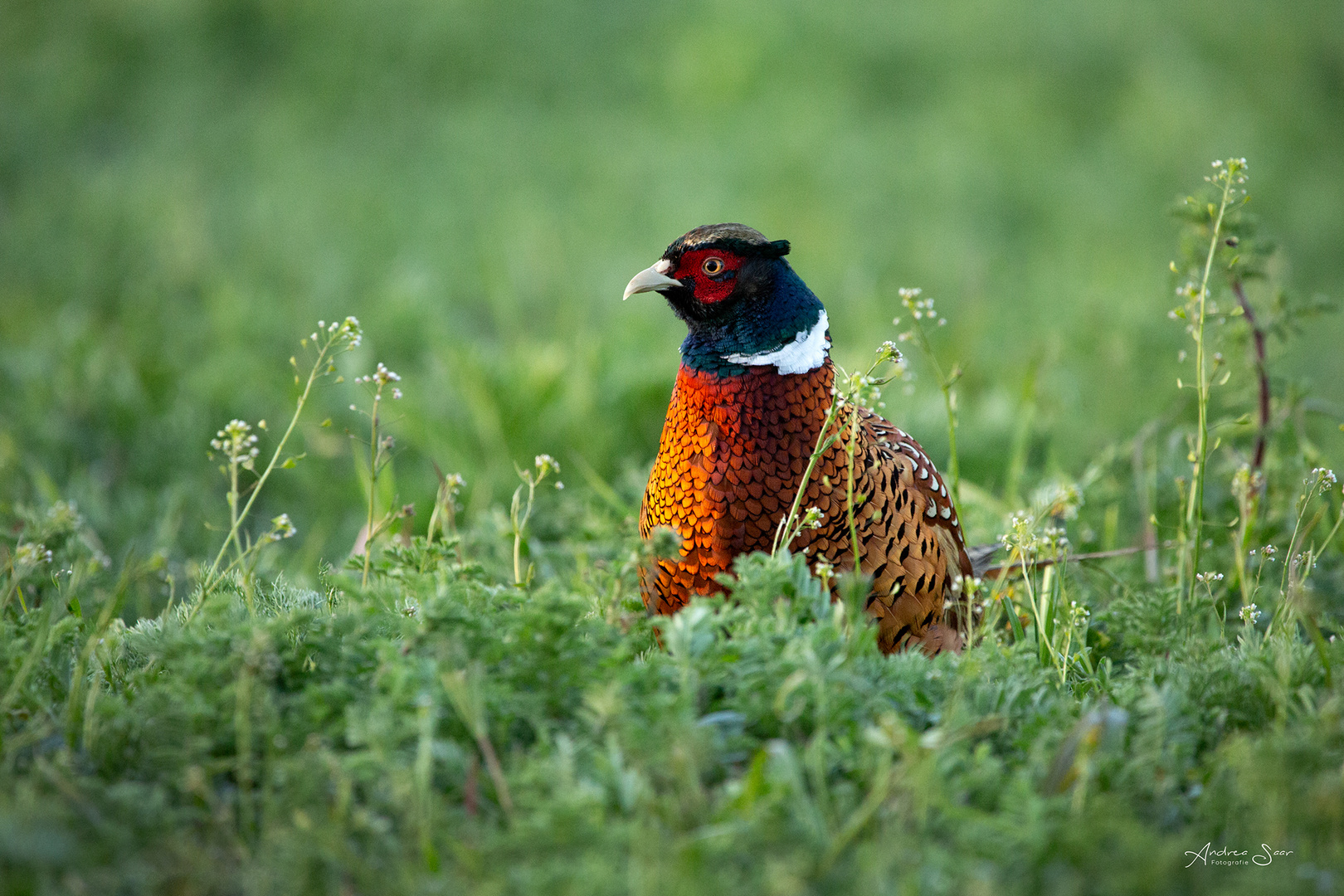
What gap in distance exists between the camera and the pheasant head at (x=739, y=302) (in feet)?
8.00

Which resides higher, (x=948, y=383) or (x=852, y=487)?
(x=948, y=383)

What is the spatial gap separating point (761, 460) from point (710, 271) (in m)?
0.45

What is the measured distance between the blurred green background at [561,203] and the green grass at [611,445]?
0.10ft

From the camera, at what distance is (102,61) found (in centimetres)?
802

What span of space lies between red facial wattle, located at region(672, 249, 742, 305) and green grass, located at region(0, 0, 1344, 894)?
51cm

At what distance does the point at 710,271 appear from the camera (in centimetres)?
248

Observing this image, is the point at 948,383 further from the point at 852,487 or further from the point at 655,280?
the point at 655,280

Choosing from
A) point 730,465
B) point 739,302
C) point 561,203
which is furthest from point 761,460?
point 561,203

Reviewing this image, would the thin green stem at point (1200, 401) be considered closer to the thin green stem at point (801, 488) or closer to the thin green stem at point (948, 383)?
the thin green stem at point (948, 383)

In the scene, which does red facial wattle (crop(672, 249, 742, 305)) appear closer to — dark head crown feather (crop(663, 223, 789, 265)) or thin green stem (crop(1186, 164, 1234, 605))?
dark head crown feather (crop(663, 223, 789, 265))

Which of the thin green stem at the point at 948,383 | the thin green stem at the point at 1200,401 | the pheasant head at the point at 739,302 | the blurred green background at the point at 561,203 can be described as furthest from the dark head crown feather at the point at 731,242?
the blurred green background at the point at 561,203

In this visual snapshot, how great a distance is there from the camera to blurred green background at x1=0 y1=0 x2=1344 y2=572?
4266 mm

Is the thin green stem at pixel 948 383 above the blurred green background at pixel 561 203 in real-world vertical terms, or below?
below

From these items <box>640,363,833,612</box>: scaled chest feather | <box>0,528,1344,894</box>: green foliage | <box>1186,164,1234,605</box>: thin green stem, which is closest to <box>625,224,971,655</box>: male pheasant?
<box>640,363,833,612</box>: scaled chest feather
